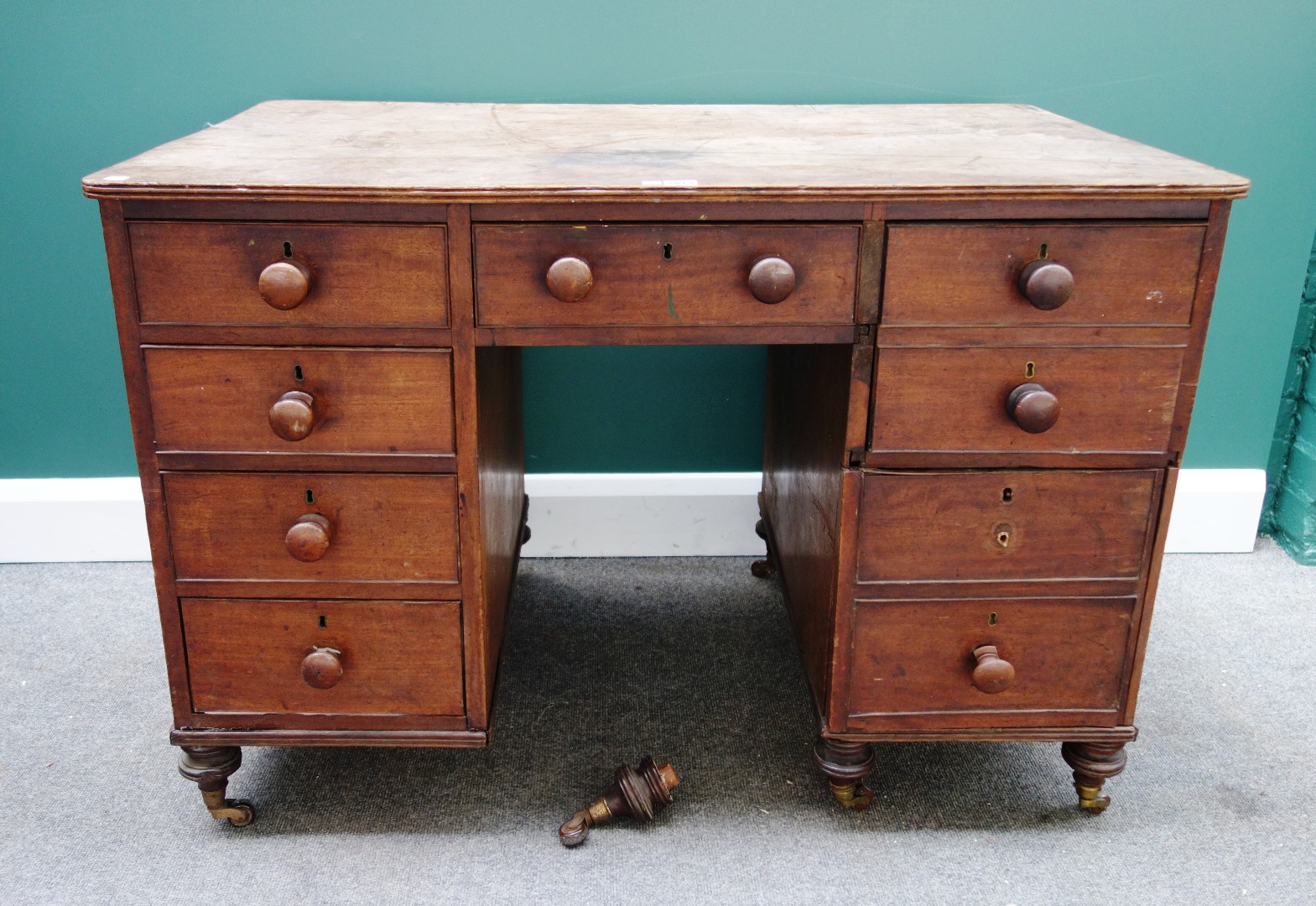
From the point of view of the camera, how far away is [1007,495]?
4.22 feet

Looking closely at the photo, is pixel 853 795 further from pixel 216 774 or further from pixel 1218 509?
pixel 1218 509

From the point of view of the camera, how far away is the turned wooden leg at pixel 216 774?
1.38 m

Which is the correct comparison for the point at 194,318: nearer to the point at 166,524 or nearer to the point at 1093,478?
the point at 166,524

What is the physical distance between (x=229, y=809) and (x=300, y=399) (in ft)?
1.95

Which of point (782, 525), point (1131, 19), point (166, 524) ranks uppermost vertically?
point (1131, 19)

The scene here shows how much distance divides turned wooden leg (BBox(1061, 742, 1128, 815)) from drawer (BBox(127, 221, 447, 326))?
1.00 m

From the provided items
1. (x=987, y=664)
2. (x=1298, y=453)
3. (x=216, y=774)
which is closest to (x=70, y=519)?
(x=216, y=774)

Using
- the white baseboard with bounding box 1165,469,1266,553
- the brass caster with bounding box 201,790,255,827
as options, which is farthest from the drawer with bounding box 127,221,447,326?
the white baseboard with bounding box 1165,469,1266,553

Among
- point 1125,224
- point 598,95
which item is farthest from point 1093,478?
point 598,95

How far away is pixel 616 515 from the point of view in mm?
2092

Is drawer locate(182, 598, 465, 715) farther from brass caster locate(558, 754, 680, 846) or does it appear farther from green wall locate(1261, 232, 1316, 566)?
green wall locate(1261, 232, 1316, 566)

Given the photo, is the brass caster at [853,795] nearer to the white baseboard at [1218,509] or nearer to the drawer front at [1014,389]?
the drawer front at [1014,389]

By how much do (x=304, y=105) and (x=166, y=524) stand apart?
0.75 m

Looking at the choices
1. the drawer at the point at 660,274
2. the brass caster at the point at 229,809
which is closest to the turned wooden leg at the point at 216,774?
the brass caster at the point at 229,809
